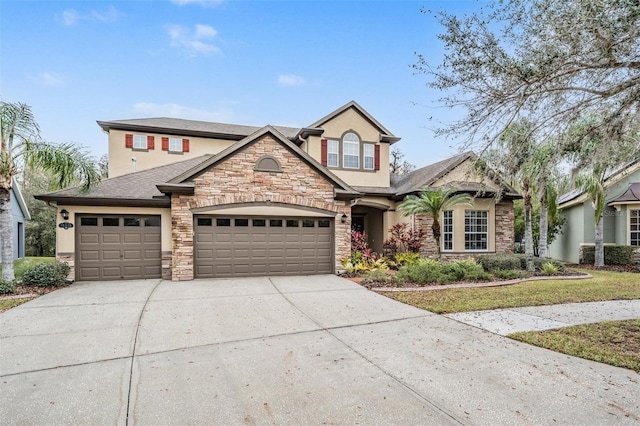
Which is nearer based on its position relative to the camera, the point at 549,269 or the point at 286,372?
the point at 286,372

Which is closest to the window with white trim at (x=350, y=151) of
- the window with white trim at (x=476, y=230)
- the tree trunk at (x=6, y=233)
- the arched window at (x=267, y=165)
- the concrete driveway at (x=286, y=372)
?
the arched window at (x=267, y=165)

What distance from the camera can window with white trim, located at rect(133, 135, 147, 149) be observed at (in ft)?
59.2

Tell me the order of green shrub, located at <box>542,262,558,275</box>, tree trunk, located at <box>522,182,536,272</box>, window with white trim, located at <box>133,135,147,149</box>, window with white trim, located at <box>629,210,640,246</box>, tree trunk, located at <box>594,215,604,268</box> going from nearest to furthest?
1. green shrub, located at <box>542,262,558,275</box>
2. tree trunk, located at <box>522,182,536,272</box>
3. tree trunk, located at <box>594,215,604,268</box>
4. window with white trim, located at <box>629,210,640,246</box>
5. window with white trim, located at <box>133,135,147,149</box>

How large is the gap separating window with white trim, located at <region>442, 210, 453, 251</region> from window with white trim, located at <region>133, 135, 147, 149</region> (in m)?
Result: 15.7

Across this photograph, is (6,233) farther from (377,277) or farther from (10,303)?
(377,277)

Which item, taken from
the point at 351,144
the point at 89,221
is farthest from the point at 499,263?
the point at 89,221

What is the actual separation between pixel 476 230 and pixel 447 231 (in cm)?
142

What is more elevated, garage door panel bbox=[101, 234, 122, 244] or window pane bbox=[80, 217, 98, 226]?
window pane bbox=[80, 217, 98, 226]

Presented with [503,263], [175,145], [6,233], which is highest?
[175,145]

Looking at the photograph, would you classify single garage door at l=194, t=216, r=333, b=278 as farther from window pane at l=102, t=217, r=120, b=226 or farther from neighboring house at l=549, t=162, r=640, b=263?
neighboring house at l=549, t=162, r=640, b=263

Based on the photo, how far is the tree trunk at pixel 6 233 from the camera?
9.67 meters

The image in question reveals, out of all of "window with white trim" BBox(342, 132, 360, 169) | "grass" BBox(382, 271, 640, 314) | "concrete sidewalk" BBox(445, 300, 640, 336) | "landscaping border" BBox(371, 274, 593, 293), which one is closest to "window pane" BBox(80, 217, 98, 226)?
"landscaping border" BBox(371, 274, 593, 293)

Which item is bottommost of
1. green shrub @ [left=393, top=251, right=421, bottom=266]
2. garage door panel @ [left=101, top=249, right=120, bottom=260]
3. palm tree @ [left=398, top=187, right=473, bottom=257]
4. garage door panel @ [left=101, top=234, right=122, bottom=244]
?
green shrub @ [left=393, top=251, right=421, bottom=266]

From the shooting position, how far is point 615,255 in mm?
16781
